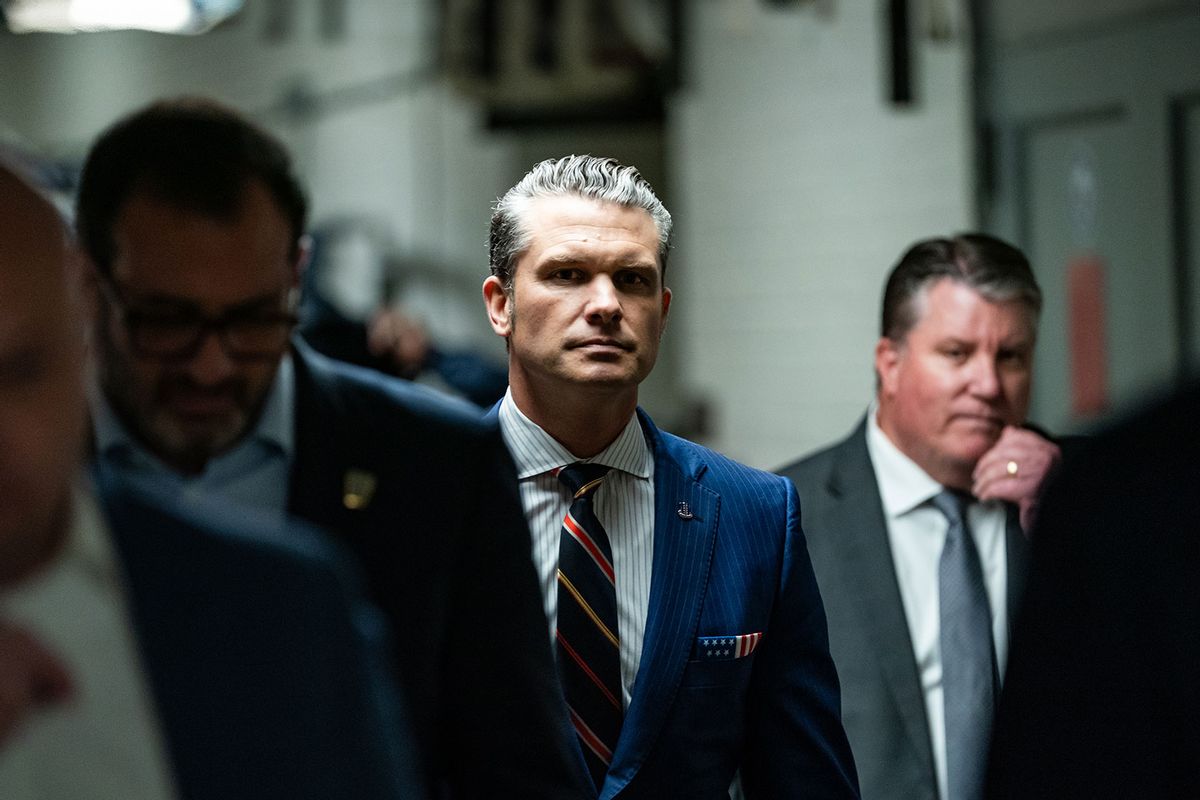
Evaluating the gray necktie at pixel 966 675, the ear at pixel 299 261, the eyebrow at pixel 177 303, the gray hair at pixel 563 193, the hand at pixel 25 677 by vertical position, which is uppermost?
the gray hair at pixel 563 193

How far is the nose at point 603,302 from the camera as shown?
73 centimetres

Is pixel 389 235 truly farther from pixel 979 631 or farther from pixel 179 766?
pixel 179 766

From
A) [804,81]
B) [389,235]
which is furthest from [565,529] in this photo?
[389,235]

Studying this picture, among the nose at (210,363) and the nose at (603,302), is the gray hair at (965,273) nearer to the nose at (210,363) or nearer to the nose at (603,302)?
the nose at (603,302)

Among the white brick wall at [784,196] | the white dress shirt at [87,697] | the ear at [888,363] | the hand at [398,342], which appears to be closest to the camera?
the white dress shirt at [87,697]

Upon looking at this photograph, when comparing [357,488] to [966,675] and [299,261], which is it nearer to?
[299,261]

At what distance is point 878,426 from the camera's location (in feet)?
3.77

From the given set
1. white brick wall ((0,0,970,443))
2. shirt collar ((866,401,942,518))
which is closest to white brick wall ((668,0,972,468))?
white brick wall ((0,0,970,443))

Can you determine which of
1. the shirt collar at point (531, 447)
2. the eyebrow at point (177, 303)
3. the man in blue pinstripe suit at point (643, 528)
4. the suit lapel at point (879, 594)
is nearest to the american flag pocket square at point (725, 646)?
the man in blue pinstripe suit at point (643, 528)

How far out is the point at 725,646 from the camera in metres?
0.83

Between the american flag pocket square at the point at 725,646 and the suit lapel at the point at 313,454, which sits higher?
the suit lapel at the point at 313,454

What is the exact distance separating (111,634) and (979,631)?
0.68 m

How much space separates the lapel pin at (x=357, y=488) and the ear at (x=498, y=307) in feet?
0.44

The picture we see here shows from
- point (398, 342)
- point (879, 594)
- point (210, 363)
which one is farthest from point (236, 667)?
point (879, 594)
